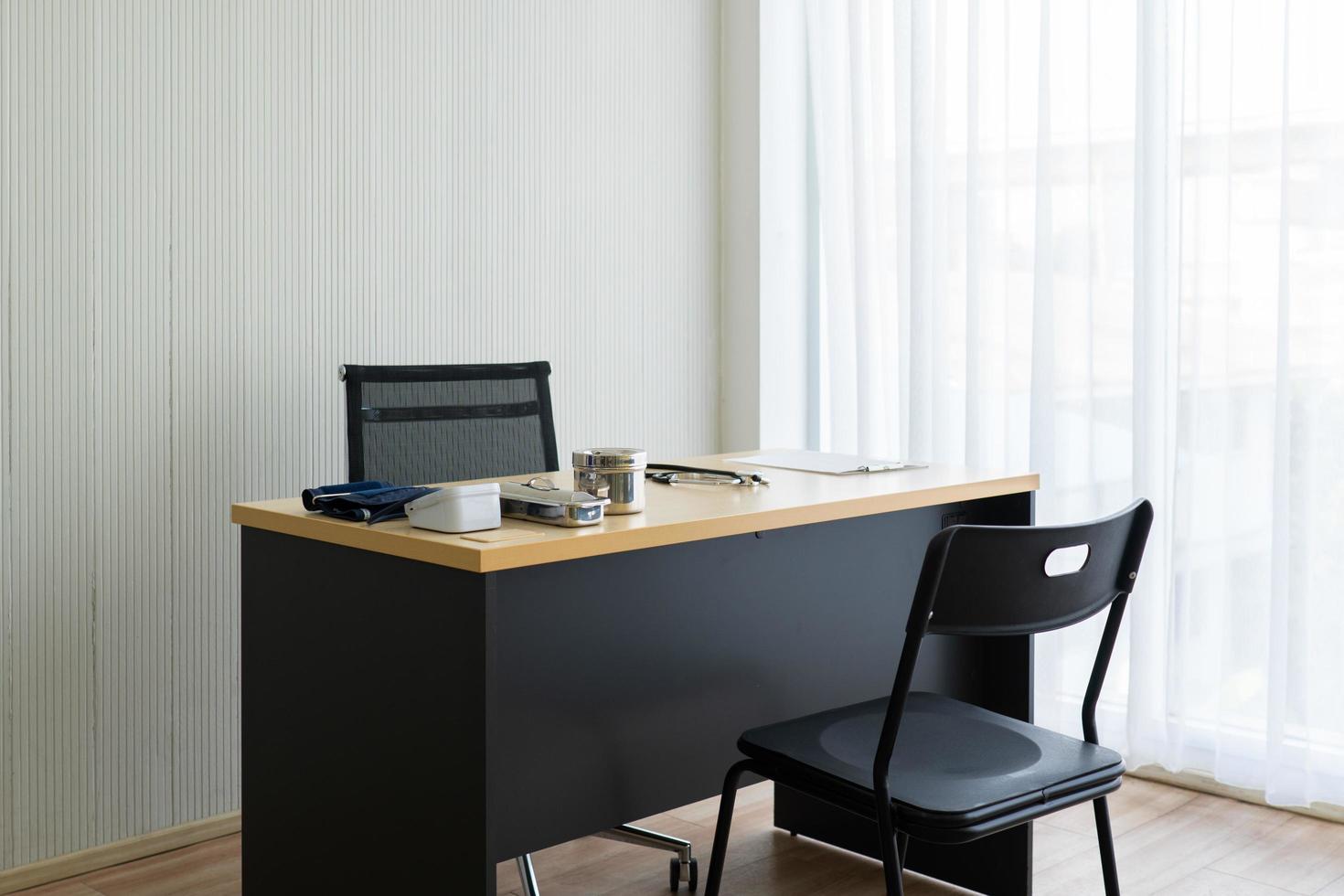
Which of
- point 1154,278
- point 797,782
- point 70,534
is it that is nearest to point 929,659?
point 797,782

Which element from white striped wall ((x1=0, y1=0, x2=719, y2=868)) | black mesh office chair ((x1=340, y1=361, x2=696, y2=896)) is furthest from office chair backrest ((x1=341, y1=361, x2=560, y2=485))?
white striped wall ((x1=0, y1=0, x2=719, y2=868))

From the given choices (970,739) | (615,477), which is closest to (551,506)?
(615,477)

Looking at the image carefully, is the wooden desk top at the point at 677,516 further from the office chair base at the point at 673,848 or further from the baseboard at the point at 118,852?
the baseboard at the point at 118,852

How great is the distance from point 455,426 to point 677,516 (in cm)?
97

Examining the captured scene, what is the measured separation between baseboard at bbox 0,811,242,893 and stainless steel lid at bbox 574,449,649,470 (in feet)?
4.18

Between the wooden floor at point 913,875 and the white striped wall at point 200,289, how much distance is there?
0.19m

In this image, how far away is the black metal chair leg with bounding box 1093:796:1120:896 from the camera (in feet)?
6.14

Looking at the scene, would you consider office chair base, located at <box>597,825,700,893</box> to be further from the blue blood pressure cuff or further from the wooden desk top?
the blue blood pressure cuff

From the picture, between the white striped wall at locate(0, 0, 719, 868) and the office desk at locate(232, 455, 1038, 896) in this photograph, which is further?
the white striped wall at locate(0, 0, 719, 868)

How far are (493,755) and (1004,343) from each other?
2.03 m

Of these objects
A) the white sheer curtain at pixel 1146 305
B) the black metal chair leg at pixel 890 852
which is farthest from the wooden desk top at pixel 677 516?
the white sheer curtain at pixel 1146 305

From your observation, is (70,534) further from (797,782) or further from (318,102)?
(797,782)

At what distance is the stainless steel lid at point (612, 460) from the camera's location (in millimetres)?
1803

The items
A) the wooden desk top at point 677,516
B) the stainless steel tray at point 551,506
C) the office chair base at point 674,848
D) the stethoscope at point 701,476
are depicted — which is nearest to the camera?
the wooden desk top at point 677,516
